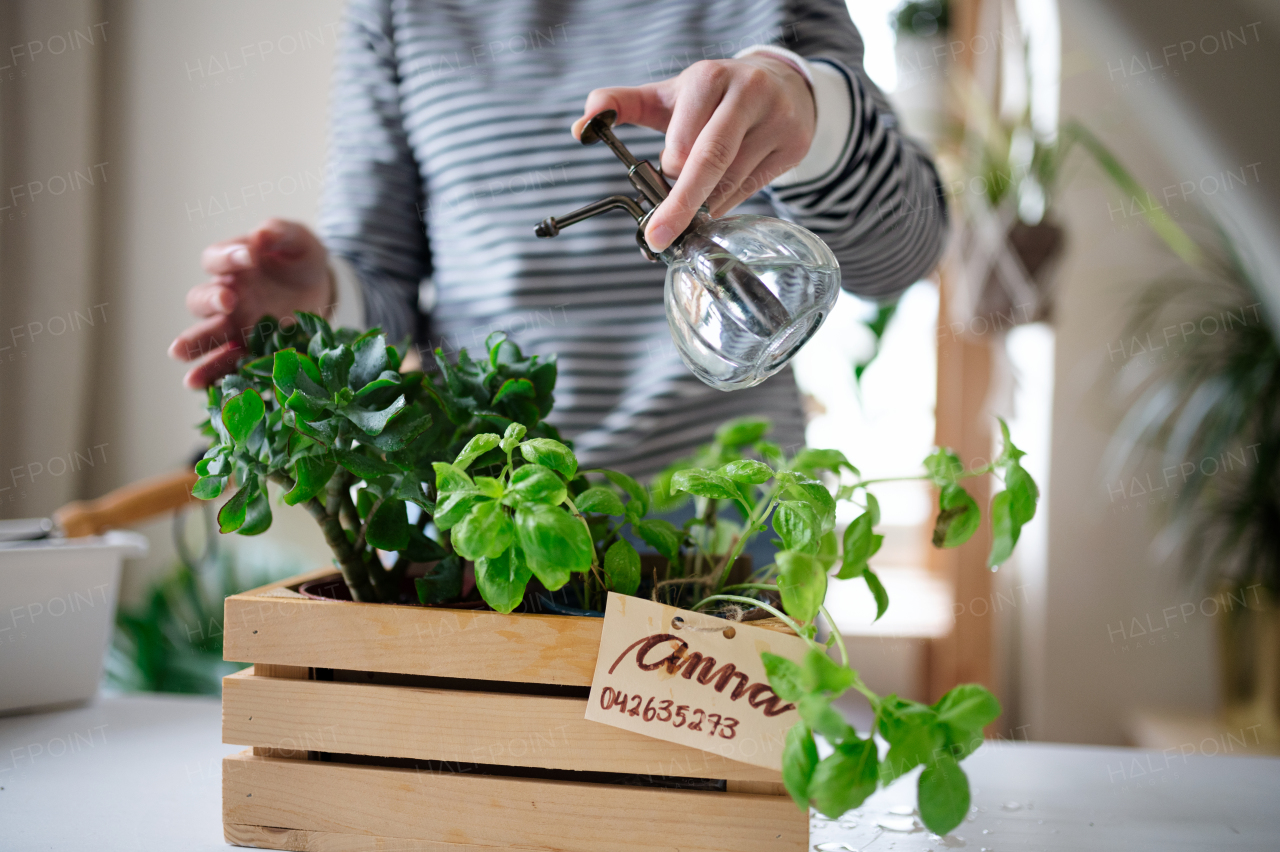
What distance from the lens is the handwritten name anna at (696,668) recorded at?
435 mm

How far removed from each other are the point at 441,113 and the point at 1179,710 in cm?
223

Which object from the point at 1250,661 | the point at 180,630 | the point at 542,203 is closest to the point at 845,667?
the point at 542,203

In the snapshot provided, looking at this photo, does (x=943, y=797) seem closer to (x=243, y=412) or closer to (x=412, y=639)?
(x=412, y=639)

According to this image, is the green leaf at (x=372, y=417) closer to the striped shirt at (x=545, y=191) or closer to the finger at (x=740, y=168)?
the finger at (x=740, y=168)

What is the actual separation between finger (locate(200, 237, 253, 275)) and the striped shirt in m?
0.19

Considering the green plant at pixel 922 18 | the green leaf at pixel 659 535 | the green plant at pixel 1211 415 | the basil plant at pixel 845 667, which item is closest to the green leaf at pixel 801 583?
the basil plant at pixel 845 667

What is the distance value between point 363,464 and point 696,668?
0.21 metres

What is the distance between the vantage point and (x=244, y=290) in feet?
2.05

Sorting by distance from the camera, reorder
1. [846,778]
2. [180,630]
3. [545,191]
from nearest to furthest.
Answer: [846,778] < [545,191] < [180,630]

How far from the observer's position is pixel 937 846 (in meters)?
0.53

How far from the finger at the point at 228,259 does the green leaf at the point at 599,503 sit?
0.35 m

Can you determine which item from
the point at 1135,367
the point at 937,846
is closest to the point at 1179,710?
the point at 1135,367

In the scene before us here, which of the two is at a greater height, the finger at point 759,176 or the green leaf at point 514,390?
the finger at point 759,176

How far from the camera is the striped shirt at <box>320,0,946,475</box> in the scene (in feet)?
2.71
